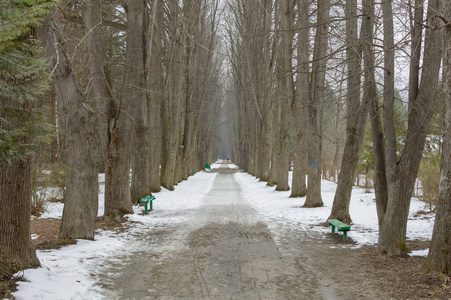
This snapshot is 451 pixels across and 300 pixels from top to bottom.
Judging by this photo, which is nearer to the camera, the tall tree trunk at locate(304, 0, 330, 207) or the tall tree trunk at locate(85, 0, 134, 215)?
the tall tree trunk at locate(85, 0, 134, 215)

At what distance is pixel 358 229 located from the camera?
899 centimetres

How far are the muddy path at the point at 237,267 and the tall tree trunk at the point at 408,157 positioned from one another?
0.77 metres

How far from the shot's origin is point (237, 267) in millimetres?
5977

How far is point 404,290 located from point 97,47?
812 centimetres

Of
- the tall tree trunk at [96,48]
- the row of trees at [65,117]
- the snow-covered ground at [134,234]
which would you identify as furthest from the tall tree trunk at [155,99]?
the tall tree trunk at [96,48]

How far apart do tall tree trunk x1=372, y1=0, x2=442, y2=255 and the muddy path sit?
2.53 feet

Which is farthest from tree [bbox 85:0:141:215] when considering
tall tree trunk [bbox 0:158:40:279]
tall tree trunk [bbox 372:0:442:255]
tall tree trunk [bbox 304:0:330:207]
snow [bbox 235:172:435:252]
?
tall tree trunk [bbox 372:0:442:255]

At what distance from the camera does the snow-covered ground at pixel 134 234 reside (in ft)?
15.1

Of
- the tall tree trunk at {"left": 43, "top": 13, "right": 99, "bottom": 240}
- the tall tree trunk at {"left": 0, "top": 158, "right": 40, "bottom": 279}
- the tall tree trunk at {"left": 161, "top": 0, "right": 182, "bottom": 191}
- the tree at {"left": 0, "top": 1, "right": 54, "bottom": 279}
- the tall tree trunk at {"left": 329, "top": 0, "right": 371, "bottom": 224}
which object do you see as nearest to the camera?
the tree at {"left": 0, "top": 1, "right": 54, "bottom": 279}

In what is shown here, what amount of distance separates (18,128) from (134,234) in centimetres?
442

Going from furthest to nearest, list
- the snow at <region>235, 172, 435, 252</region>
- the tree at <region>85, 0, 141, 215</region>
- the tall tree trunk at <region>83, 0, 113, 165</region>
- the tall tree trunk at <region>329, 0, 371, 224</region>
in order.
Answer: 1. the tree at <region>85, 0, 141, 215</region>
2. the tall tree trunk at <region>329, 0, 371, 224</region>
3. the tall tree trunk at <region>83, 0, 113, 165</region>
4. the snow at <region>235, 172, 435, 252</region>

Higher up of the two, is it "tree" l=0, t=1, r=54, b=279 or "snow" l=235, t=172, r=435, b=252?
"tree" l=0, t=1, r=54, b=279

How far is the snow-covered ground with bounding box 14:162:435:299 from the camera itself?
4602 millimetres

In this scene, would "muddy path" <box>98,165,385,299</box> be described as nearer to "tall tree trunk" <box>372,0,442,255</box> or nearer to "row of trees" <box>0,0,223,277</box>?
"tall tree trunk" <box>372,0,442,255</box>
